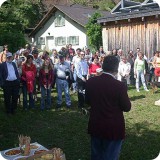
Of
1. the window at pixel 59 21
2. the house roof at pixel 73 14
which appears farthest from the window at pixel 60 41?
the house roof at pixel 73 14

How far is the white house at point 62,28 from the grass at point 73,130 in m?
25.0

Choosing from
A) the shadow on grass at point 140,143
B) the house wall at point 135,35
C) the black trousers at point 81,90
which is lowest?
the shadow on grass at point 140,143

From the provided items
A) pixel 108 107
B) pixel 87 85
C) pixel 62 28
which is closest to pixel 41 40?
pixel 62 28

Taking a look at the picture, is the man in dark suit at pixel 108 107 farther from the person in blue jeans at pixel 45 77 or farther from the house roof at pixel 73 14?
the house roof at pixel 73 14

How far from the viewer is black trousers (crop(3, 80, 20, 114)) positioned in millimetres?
9062

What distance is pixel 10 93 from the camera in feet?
30.2

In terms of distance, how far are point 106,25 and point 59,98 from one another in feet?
30.8

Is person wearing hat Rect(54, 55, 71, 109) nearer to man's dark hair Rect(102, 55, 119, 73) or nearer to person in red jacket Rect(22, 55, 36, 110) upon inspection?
person in red jacket Rect(22, 55, 36, 110)

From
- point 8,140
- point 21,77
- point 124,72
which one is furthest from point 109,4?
point 8,140

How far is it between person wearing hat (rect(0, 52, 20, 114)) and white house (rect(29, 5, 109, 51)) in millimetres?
25123

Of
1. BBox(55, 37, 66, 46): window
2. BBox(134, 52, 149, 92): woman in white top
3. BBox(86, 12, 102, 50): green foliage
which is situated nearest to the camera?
BBox(134, 52, 149, 92): woman in white top

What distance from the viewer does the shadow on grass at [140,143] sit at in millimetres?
6215

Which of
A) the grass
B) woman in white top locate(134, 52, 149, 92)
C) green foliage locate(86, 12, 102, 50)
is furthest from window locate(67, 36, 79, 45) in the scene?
the grass

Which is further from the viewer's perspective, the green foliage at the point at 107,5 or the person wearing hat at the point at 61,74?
the green foliage at the point at 107,5
